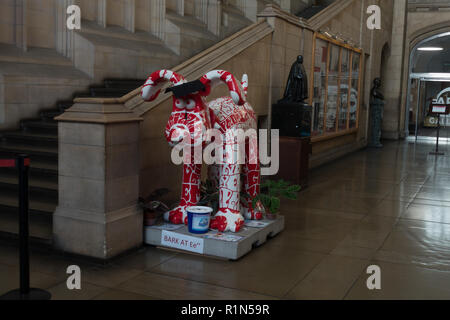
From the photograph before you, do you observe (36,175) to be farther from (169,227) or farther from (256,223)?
(256,223)

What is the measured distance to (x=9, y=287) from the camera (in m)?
4.20

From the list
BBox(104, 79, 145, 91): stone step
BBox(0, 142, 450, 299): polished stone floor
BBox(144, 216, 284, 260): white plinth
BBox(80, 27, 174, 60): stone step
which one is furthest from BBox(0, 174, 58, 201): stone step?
BBox(80, 27, 174, 60): stone step

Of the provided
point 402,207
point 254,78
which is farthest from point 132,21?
point 402,207

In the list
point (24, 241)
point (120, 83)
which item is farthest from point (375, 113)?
point (24, 241)

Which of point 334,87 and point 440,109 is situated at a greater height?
point 334,87

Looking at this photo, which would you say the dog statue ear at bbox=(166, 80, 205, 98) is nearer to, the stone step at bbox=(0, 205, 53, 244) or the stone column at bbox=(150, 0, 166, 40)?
the stone step at bbox=(0, 205, 53, 244)

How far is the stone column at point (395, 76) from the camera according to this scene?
786 inches

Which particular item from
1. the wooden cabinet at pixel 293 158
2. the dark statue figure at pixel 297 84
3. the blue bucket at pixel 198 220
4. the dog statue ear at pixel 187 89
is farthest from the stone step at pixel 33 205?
the dark statue figure at pixel 297 84

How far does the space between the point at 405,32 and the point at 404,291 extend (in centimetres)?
1786

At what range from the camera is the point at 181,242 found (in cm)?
521

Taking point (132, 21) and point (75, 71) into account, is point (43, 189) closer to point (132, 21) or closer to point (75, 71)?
point (75, 71)

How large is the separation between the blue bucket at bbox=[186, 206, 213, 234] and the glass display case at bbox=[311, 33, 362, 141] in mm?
6554

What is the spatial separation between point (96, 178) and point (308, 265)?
7.20 feet

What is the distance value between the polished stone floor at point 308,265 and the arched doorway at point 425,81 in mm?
14150
